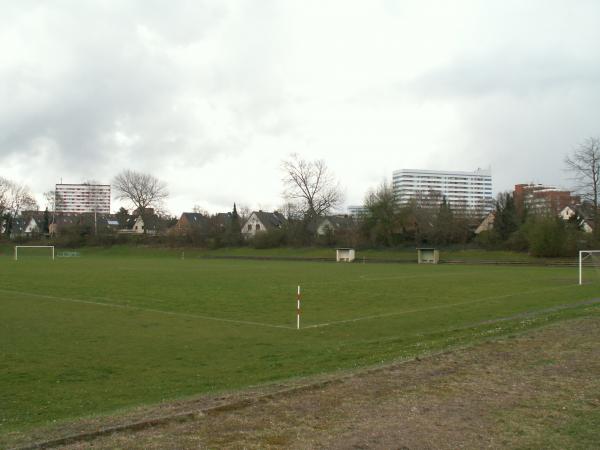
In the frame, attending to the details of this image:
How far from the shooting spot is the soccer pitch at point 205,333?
9.09 m

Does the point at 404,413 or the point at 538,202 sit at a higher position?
the point at 538,202

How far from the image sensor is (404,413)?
5902mm

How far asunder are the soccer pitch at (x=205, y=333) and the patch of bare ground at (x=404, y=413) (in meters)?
1.94

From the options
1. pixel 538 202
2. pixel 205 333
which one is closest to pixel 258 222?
pixel 538 202

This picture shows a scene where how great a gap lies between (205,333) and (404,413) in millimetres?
9924

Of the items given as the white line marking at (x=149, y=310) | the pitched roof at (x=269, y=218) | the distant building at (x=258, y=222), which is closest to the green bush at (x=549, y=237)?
the white line marking at (x=149, y=310)

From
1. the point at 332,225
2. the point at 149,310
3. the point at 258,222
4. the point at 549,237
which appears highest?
the point at 258,222

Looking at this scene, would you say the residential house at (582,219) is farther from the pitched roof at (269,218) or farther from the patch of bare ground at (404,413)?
the patch of bare ground at (404,413)

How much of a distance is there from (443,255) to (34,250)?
65882 millimetres

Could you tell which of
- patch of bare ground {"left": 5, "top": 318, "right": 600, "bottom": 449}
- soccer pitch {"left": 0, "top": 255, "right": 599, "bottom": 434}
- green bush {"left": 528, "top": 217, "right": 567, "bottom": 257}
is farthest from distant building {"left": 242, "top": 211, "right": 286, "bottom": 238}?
Answer: patch of bare ground {"left": 5, "top": 318, "right": 600, "bottom": 449}

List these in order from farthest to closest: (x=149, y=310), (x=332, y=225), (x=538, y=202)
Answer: (x=538, y=202), (x=332, y=225), (x=149, y=310)

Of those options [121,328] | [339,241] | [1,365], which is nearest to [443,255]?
[339,241]

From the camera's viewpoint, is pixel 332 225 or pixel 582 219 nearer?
pixel 582 219

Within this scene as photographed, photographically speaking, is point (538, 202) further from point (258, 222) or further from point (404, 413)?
point (404, 413)
